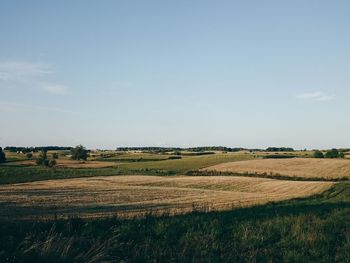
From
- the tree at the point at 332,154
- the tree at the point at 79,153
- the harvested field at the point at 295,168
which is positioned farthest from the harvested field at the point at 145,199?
the tree at the point at 79,153

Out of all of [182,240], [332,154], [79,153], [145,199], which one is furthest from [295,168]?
[182,240]

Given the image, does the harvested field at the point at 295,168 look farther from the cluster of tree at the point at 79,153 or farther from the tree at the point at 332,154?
the cluster of tree at the point at 79,153

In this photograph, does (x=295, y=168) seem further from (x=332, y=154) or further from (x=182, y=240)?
(x=182, y=240)

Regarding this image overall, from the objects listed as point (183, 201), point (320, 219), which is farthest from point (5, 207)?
point (320, 219)

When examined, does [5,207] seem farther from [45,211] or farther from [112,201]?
[112,201]

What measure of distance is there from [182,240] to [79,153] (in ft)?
375

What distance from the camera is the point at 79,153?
398 feet

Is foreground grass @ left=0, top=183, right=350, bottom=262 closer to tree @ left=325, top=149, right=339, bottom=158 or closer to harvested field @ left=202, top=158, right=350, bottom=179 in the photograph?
harvested field @ left=202, top=158, right=350, bottom=179

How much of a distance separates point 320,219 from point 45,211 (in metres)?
22.5

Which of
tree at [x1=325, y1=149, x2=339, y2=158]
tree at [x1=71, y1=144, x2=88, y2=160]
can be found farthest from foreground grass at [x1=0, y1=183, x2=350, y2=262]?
tree at [x1=71, y1=144, x2=88, y2=160]

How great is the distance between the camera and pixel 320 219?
40.3 feet

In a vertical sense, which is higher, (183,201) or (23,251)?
(23,251)

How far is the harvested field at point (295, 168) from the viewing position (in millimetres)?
67438

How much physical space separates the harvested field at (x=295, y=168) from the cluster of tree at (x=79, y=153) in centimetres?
4930
